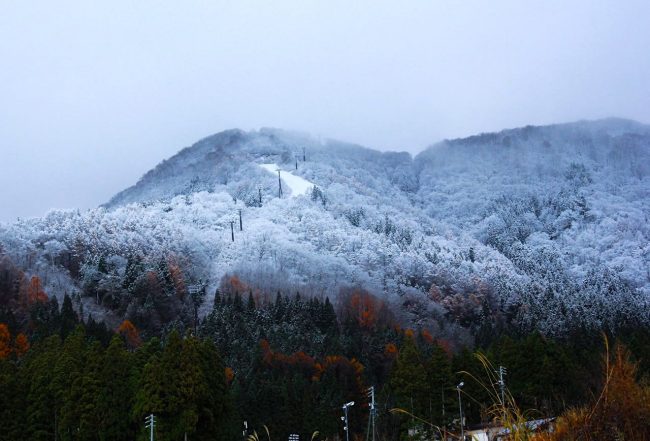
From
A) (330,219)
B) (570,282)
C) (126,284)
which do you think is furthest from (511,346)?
(330,219)

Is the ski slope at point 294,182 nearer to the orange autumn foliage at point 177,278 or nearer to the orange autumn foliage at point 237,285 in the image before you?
the orange autumn foliage at point 237,285

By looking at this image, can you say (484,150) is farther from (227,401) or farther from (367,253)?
(227,401)

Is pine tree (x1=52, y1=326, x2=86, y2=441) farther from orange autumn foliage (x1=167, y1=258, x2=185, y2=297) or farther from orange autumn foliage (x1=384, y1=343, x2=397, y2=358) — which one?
orange autumn foliage (x1=167, y1=258, x2=185, y2=297)

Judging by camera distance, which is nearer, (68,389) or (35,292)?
(68,389)

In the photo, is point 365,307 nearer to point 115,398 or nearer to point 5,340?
point 5,340

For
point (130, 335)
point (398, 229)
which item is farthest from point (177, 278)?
point (398, 229)

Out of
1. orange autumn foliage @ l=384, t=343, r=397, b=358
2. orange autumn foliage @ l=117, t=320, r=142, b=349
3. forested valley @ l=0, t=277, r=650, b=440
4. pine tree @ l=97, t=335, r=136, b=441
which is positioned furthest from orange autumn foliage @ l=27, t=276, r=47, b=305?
pine tree @ l=97, t=335, r=136, b=441

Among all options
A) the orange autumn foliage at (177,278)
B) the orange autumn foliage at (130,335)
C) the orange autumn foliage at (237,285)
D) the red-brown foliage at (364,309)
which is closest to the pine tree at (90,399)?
the orange autumn foliage at (130,335)
